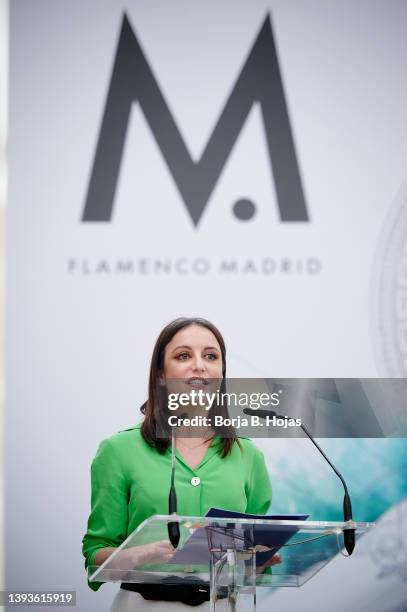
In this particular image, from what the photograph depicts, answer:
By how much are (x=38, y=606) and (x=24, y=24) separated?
2.50 m

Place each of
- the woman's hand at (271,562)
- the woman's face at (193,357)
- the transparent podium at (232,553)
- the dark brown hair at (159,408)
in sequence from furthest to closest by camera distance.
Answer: the woman's face at (193,357) → the dark brown hair at (159,408) → the woman's hand at (271,562) → the transparent podium at (232,553)

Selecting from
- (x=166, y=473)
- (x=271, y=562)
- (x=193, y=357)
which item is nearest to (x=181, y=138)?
(x=193, y=357)

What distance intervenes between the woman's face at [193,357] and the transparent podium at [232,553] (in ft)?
3.24

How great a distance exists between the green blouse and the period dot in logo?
1195 mm

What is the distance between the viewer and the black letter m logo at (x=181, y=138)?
14.2 ft

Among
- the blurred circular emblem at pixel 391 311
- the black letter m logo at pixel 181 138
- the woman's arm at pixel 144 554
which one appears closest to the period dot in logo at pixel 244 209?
the black letter m logo at pixel 181 138

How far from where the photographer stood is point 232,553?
251 cm

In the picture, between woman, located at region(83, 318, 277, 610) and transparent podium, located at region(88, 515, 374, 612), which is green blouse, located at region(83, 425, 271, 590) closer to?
woman, located at region(83, 318, 277, 610)

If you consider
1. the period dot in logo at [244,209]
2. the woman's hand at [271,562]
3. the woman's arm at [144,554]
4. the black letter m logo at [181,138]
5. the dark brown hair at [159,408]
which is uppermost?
the black letter m logo at [181,138]

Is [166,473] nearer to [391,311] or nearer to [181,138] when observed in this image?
[391,311]

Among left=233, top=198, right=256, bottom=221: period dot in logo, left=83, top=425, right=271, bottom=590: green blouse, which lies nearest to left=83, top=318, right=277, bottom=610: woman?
left=83, top=425, right=271, bottom=590: green blouse

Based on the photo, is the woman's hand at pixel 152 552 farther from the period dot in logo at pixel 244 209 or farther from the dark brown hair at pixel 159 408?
the period dot in logo at pixel 244 209

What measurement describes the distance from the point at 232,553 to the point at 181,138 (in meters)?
2.29

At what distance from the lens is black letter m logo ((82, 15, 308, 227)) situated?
4320 millimetres
